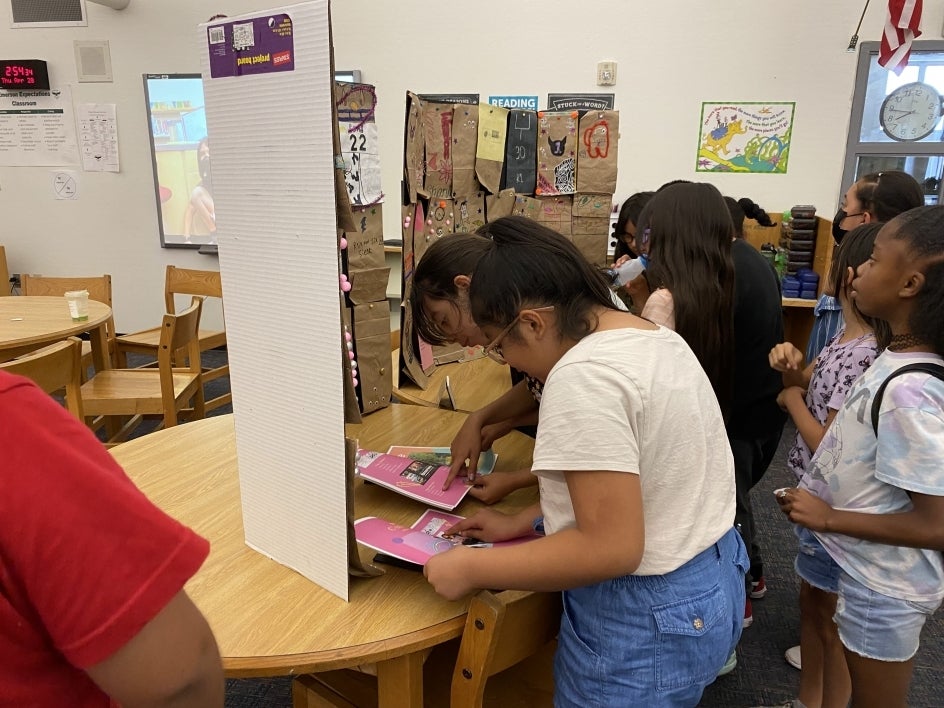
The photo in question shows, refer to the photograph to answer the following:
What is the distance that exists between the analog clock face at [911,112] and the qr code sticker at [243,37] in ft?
13.2

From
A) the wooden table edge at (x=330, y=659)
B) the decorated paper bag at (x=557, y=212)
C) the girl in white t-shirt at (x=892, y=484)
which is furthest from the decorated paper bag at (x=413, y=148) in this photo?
the wooden table edge at (x=330, y=659)

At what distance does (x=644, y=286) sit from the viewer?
6.39 ft

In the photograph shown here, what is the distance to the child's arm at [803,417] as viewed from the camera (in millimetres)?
1418

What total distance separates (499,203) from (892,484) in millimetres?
1495

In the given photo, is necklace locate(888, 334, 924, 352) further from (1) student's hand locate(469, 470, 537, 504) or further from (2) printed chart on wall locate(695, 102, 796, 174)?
(2) printed chart on wall locate(695, 102, 796, 174)

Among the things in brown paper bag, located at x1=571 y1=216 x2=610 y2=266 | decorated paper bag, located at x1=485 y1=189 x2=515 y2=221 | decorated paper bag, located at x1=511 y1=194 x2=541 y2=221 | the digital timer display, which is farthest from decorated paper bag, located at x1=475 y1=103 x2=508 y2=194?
the digital timer display

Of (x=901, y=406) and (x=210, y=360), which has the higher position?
(x=901, y=406)

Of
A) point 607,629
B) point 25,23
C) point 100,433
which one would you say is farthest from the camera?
point 25,23

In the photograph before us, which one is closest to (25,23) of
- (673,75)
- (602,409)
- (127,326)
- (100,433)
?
(127,326)

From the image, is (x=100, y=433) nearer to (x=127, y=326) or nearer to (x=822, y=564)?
(x=127, y=326)

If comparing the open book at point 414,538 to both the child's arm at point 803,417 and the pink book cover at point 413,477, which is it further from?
the child's arm at point 803,417

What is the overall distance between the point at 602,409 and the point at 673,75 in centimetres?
366

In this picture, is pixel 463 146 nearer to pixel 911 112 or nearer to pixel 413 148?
pixel 413 148

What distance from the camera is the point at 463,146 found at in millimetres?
1953
